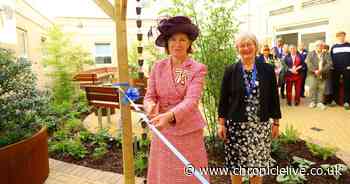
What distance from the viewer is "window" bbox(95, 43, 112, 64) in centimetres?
1398

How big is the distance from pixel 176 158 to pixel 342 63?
618cm

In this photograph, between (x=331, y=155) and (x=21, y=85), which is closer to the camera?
(x=21, y=85)

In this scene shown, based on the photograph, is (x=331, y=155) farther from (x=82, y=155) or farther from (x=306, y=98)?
(x=306, y=98)

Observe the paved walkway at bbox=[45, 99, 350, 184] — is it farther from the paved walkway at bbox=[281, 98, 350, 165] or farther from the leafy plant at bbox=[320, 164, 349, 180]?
the leafy plant at bbox=[320, 164, 349, 180]

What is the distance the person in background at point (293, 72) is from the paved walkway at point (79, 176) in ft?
17.7

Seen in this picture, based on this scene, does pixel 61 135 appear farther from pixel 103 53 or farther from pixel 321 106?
pixel 103 53

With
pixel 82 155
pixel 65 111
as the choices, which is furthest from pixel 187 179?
pixel 65 111

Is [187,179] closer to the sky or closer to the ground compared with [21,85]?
closer to the ground

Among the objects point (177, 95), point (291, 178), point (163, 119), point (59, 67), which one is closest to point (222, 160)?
point (291, 178)

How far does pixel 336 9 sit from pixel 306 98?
2.82m

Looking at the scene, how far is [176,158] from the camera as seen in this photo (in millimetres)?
1744

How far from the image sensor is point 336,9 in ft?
25.7

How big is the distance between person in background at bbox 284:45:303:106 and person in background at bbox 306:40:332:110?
0.25 m

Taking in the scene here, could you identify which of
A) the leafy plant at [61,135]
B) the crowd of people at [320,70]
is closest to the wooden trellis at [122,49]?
the leafy plant at [61,135]
